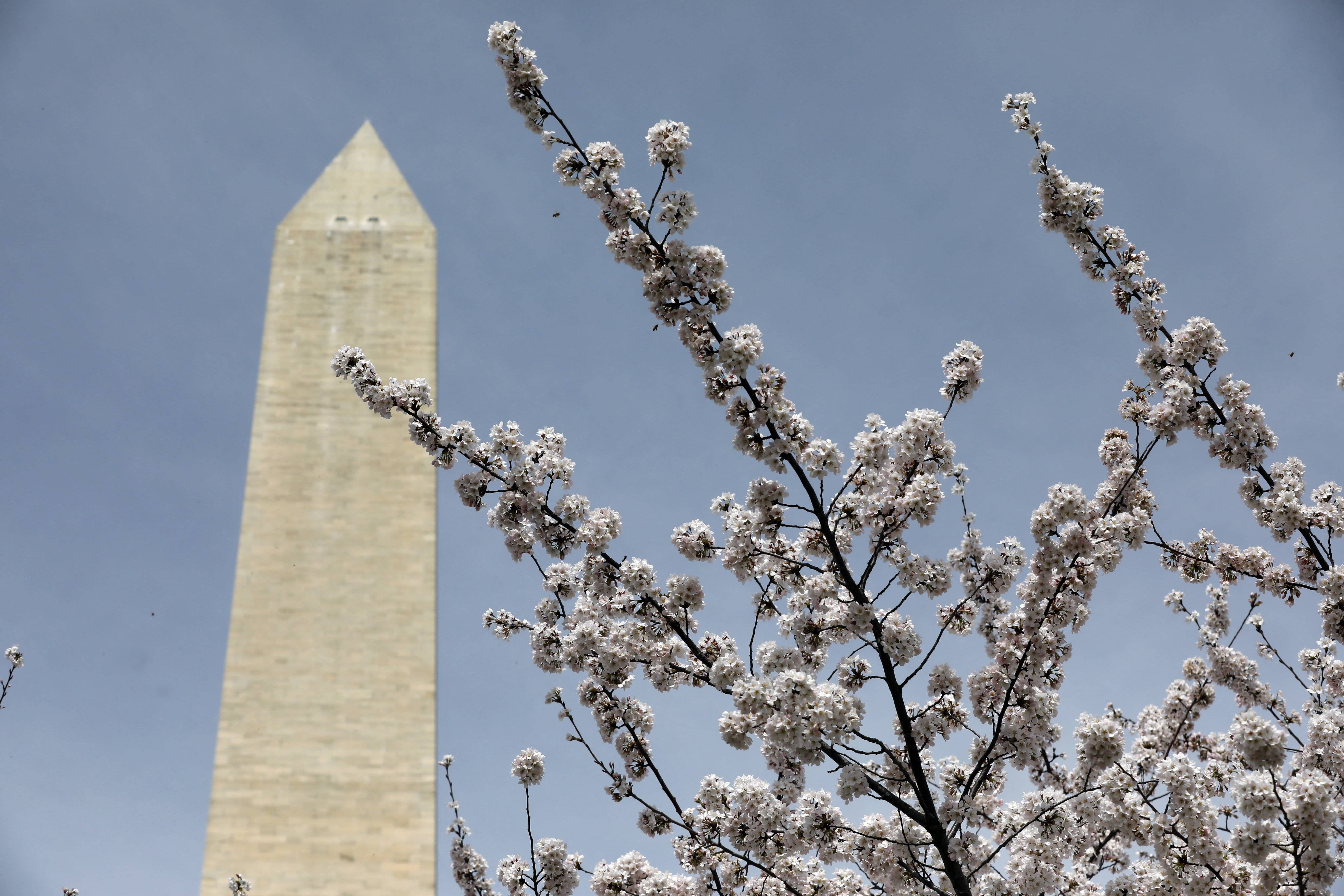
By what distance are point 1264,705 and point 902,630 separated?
3.97 m

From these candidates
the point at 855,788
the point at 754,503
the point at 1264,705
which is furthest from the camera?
the point at 1264,705

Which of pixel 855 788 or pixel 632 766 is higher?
pixel 632 766

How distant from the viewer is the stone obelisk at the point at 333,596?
62.8 feet

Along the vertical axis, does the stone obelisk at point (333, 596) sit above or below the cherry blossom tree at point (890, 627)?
above

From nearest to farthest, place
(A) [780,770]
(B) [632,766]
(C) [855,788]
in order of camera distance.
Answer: (C) [855,788], (A) [780,770], (B) [632,766]

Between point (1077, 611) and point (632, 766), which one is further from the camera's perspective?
point (632, 766)

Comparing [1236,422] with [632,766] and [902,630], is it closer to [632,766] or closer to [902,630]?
[902,630]

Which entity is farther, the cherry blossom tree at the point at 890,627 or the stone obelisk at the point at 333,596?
the stone obelisk at the point at 333,596

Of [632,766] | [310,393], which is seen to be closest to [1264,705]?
[632,766]

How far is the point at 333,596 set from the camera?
69.4 ft

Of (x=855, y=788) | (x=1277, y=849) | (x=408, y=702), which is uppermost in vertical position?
(x=408, y=702)

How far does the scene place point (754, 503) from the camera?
16.9 ft

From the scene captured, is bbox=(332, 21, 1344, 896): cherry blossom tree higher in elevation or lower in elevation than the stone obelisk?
lower

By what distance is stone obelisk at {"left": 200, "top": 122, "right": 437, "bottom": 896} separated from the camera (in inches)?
754
